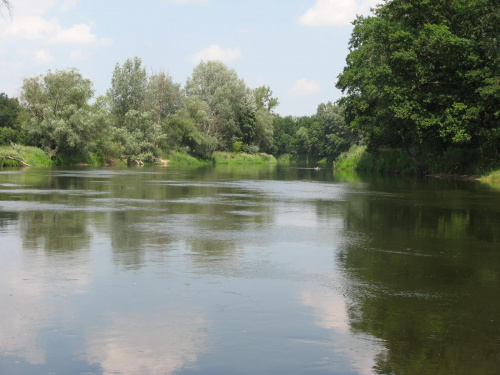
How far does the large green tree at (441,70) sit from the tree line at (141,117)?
37729mm

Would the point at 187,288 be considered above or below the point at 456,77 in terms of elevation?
below

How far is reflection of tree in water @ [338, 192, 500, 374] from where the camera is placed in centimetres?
570

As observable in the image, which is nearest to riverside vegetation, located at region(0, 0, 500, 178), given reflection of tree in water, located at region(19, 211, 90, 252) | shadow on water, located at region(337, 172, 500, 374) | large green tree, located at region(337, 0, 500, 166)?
large green tree, located at region(337, 0, 500, 166)

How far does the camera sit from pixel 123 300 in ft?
24.5

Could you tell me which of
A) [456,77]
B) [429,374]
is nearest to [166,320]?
[429,374]

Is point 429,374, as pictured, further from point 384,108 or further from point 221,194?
point 384,108

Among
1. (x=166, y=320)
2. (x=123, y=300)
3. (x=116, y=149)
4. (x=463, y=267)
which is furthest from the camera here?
(x=116, y=149)

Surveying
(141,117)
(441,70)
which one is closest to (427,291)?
(441,70)

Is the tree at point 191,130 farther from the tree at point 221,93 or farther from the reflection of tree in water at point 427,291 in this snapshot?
the reflection of tree in water at point 427,291

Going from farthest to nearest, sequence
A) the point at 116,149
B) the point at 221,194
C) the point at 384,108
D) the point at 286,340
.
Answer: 1. the point at 116,149
2. the point at 384,108
3. the point at 221,194
4. the point at 286,340

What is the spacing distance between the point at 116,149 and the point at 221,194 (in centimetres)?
5236

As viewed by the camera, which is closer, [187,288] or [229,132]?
[187,288]

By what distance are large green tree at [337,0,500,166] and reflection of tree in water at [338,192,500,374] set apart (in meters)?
23.5

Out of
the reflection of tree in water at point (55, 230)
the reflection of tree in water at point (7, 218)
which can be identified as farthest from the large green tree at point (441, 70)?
the reflection of tree in water at point (7, 218)
